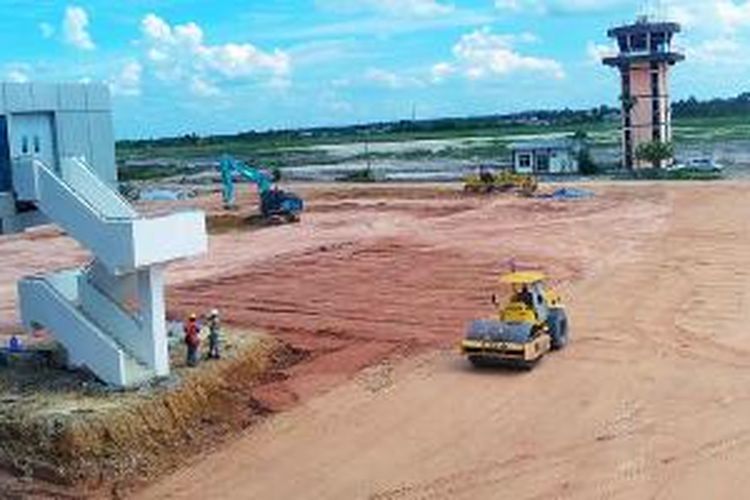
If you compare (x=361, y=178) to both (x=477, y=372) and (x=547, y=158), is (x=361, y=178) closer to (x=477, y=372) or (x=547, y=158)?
(x=547, y=158)

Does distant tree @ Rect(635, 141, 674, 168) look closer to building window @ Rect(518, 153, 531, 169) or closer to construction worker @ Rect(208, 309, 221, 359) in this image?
building window @ Rect(518, 153, 531, 169)

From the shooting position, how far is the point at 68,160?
2006 cm

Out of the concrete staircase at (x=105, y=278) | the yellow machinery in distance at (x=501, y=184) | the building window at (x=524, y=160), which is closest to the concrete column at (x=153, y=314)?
the concrete staircase at (x=105, y=278)

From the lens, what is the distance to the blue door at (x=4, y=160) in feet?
61.2

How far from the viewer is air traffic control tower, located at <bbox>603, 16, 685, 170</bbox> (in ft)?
223

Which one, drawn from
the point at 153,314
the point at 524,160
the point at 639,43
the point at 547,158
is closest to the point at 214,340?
the point at 153,314

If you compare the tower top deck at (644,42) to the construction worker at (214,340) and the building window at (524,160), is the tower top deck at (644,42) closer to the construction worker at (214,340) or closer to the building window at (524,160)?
the building window at (524,160)

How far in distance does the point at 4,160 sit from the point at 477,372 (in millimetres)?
10002

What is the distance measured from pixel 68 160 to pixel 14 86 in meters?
1.87

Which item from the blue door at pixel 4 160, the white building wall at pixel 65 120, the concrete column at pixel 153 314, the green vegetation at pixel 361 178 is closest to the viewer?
the blue door at pixel 4 160

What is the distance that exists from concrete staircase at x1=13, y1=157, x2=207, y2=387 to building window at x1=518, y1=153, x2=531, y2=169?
5822cm

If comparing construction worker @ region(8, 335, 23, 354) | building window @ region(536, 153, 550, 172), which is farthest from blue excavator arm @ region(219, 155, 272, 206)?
construction worker @ region(8, 335, 23, 354)

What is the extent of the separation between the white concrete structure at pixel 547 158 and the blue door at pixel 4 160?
58710 millimetres

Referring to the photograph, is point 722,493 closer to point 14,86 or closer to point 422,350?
point 422,350
